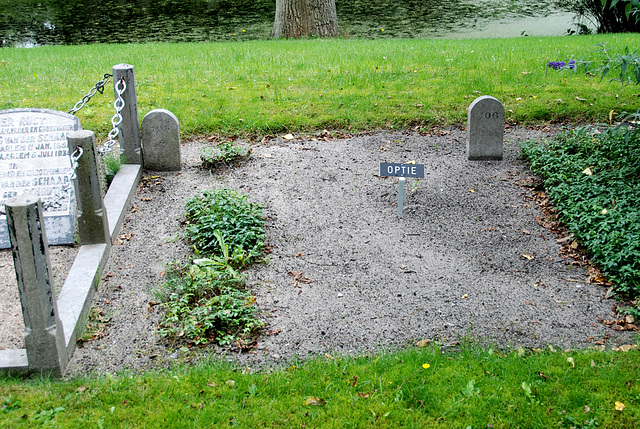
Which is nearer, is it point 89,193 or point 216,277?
point 216,277

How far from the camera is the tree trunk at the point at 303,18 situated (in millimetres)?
16719

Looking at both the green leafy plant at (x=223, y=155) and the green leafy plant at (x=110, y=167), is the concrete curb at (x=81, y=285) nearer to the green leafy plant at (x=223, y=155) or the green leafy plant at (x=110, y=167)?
the green leafy plant at (x=110, y=167)

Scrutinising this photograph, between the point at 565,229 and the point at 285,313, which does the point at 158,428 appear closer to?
the point at 285,313

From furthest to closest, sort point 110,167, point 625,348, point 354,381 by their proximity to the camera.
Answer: point 110,167
point 625,348
point 354,381

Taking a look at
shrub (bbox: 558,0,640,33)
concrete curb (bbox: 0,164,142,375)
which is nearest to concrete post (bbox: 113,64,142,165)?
concrete curb (bbox: 0,164,142,375)

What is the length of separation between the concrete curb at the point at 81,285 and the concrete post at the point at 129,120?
0.64 m

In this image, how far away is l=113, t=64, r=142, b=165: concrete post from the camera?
254 inches

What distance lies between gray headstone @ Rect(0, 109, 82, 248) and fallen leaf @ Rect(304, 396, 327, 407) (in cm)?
306

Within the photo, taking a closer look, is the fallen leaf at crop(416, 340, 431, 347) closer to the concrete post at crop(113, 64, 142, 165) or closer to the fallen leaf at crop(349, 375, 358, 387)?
the fallen leaf at crop(349, 375, 358, 387)

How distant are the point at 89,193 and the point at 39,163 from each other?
1.03 metres

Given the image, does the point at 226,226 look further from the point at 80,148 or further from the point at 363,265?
the point at 80,148

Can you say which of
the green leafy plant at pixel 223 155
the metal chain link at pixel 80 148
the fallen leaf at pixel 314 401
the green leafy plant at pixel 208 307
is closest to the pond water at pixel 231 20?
the green leafy plant at pixel 223 155

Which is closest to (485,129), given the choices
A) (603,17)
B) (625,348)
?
(625,348)

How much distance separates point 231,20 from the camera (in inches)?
846
